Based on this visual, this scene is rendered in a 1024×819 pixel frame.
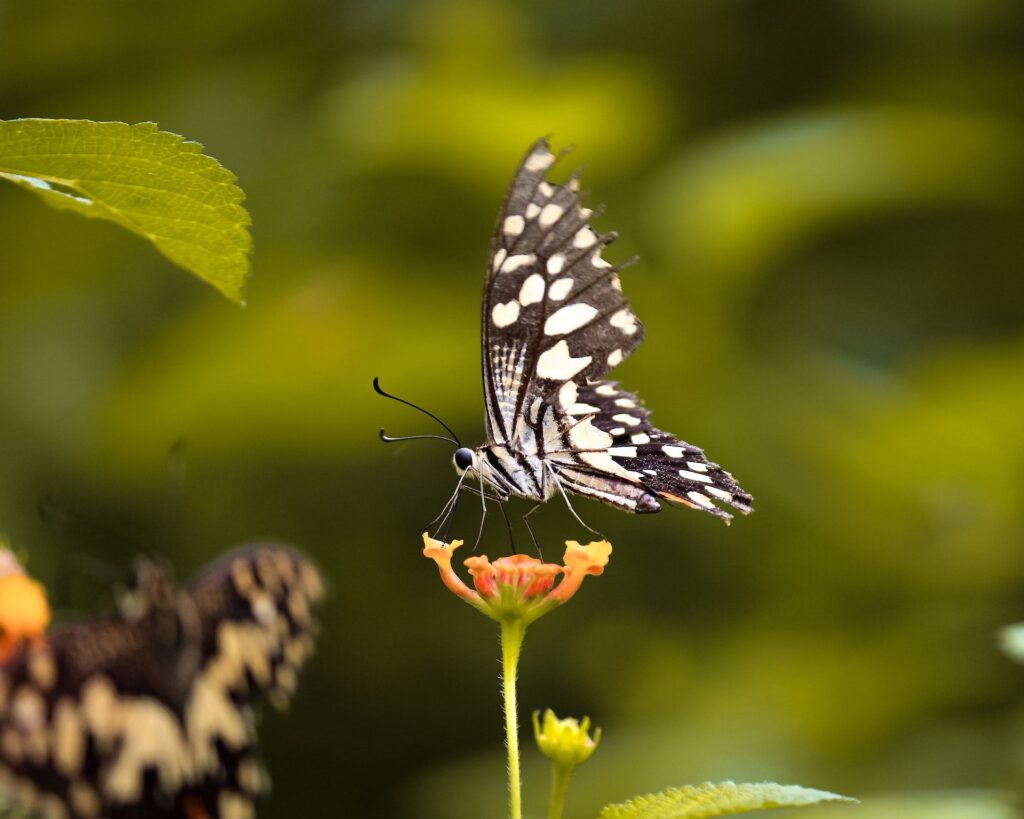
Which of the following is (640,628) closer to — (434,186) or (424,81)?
(434,186)

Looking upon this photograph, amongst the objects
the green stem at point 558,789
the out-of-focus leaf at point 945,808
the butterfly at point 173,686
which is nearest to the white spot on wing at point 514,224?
the butterfly at point 173,686

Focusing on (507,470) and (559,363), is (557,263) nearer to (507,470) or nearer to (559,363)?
(559,363)

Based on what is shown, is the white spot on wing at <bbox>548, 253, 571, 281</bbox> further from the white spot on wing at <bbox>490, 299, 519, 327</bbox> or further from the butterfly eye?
the butterfly eye

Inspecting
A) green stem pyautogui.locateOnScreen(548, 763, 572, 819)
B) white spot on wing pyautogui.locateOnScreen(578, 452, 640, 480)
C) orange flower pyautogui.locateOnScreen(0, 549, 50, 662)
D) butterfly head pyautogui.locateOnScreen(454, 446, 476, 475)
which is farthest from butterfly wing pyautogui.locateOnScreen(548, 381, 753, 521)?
orange flower pyautogui.locateOnScreen(0, 549, 50, 662)

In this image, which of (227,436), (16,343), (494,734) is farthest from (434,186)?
(494,734)

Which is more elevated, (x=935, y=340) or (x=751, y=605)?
(x=935, y=340)

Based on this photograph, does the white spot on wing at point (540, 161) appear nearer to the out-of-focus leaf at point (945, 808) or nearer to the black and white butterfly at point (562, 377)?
the black and white butterfly at point (562, 377)
